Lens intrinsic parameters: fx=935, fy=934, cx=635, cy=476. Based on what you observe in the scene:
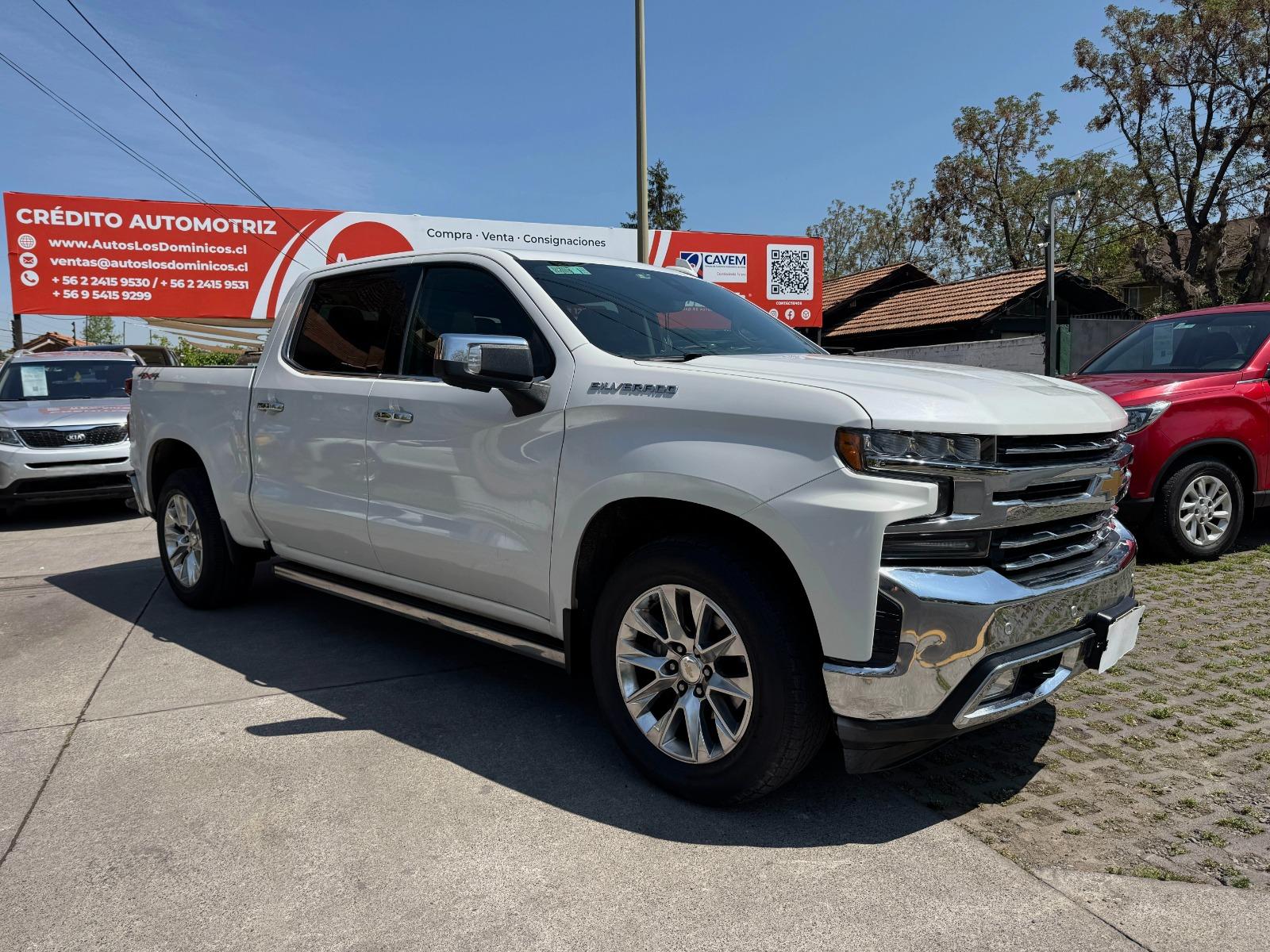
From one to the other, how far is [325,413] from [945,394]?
2.94 m

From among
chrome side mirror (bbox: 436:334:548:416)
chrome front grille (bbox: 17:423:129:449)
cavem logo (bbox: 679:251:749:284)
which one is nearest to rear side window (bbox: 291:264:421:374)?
chrome side mirror (bbox: 436:334:548:416)

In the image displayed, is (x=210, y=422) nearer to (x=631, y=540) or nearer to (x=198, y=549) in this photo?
(x=198, y=549)

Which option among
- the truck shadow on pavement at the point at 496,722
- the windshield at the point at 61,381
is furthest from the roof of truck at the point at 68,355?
the truck shadow on pavement at the point at 496,722

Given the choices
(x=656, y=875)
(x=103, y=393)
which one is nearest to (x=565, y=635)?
(x=656, y=875)

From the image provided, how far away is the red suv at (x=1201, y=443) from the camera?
6227 mm

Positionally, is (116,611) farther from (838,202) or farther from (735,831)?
(838,202)

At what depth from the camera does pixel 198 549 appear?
5.62 metres

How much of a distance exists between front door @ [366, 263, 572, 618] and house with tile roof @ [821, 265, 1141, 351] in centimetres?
2215

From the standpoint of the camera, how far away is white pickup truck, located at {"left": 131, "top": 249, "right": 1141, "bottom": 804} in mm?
2641

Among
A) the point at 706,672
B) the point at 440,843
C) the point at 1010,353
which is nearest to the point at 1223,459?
the point at 706,672

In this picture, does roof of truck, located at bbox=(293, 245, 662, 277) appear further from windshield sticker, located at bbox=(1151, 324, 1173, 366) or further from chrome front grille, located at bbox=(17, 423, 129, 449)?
chrome front grille, located at bbox=(17, 423, 129, 449)

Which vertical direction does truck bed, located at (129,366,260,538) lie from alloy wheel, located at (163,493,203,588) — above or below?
above

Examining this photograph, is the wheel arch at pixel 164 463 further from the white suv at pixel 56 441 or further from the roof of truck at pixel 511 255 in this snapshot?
the white suv at pixel 56 441

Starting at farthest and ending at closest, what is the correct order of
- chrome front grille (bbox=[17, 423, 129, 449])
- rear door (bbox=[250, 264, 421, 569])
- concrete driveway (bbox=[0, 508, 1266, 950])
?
chrome front grille (bbox=[17, 423, 129, 449]) < rear door (bbox=[250, 264, 421, 569]) < concrete driveway (bbox=[0, 508, 1266, 950])
